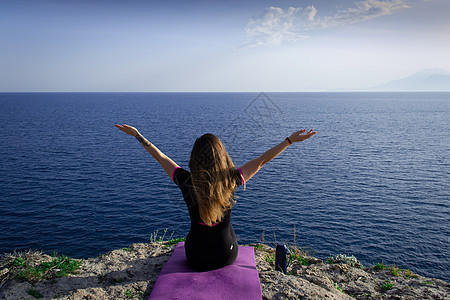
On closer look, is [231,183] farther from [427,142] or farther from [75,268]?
[427,142]

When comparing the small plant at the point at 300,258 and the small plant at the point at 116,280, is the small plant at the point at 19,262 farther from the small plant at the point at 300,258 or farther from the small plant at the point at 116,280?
the small plant at the point at 300,258

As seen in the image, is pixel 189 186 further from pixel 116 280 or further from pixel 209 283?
pixel 116 280

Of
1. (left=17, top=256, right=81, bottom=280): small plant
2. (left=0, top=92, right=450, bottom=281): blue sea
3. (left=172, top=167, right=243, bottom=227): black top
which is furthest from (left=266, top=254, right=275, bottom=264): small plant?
(left=0, top=92, right=450, bottom=281): blue sea

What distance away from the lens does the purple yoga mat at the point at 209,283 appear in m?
5.52

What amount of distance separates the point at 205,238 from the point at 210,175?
1.31 meters

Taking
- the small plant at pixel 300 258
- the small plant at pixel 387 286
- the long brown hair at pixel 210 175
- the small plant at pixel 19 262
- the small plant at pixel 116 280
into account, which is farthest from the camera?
the small plant at pixel 300 258

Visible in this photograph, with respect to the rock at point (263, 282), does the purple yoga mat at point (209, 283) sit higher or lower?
higher

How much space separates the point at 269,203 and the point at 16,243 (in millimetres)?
25574

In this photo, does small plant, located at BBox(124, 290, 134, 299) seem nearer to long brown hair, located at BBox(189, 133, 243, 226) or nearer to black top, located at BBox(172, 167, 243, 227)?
black top, located at BBox(172, 167, 243, 227)

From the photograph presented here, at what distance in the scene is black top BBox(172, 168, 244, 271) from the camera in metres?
5.77

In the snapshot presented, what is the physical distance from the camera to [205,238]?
5930 millimetres

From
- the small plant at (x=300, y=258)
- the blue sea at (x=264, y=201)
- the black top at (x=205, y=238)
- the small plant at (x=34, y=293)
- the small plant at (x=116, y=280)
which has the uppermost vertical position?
the black top at (x=205, y=238)

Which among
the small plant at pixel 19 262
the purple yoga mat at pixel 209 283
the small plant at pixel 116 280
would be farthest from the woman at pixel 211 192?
the small plant at pixel 19 262

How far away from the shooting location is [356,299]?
6.95 m
